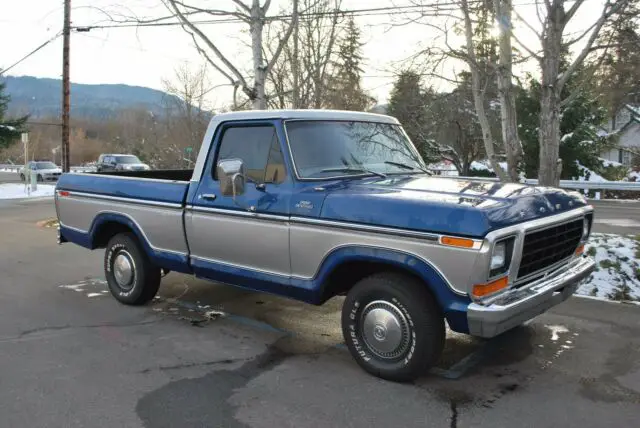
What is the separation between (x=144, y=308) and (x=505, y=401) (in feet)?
12.9

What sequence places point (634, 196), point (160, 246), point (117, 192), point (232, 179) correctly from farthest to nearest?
point (634, 196)
point (117, 192)
point (160, 246)
point (232, 179)

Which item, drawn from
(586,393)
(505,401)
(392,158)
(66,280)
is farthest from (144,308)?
(586,393)

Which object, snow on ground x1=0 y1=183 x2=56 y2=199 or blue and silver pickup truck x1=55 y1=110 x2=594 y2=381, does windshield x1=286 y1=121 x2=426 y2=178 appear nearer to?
blue and silver pickup truck x1=55 y1=110 x2=594 y2=381

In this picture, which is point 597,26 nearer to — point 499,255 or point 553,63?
point 553,63

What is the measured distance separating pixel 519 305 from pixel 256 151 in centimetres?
254

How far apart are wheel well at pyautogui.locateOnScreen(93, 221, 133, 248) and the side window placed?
5.88 feet

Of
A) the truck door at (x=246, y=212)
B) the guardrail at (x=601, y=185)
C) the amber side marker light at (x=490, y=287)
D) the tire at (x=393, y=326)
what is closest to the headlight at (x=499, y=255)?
the amber side marker light at (x=490, y=287)

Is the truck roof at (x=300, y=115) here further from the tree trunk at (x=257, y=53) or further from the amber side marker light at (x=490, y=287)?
the tree trunk at (x=257, y=53)

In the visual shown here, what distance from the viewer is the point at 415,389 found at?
3.97 meters

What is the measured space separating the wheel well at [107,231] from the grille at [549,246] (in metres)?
4.21

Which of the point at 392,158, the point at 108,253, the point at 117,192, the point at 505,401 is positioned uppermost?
the point at 392,158

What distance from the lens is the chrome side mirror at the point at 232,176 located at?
4434mm

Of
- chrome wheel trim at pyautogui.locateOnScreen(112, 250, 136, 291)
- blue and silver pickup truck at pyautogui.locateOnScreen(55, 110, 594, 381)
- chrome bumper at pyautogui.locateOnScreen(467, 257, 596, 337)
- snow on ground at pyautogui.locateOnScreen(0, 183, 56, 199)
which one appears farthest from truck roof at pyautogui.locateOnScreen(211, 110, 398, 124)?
snow on ground at pyautogui.locateOnScreen(0, 183, 56, 199)

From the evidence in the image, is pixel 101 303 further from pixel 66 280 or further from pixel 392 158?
pixel 392 158
